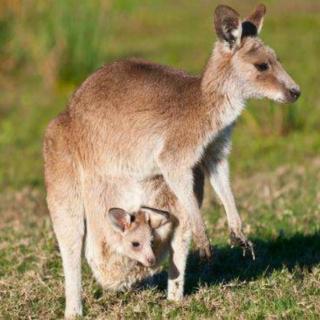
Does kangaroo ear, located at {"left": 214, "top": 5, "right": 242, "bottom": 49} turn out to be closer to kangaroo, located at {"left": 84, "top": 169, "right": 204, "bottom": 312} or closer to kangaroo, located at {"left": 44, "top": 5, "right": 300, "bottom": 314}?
kangaroo, located at {"left": 44, "top": 5, "right": 300, "bottom": 314}

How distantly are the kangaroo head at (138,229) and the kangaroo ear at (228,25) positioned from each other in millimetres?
982

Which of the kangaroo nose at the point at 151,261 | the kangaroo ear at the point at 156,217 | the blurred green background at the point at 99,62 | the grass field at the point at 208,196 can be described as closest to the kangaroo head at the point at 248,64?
the kangaroo ear at the point at 156,217

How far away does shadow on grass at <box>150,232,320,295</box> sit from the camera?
5.86 metres

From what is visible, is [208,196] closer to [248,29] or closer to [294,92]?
[248,29]

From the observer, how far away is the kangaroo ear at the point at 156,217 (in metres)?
5.17

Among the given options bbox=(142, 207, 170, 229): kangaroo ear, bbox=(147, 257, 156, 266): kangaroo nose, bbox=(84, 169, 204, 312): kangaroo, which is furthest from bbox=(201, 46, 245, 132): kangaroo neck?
bbox=(147, 257, 156, 266): kangaroo nose

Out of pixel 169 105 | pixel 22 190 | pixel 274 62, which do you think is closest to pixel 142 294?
pixel 169 105

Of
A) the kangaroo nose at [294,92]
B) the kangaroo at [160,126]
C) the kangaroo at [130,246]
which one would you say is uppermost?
the kangaroo nose at [294,92]

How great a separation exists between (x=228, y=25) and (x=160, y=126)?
638 mm

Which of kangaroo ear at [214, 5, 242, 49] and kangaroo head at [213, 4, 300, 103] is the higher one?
kangaroo ear at [214, 5, 242, 49]

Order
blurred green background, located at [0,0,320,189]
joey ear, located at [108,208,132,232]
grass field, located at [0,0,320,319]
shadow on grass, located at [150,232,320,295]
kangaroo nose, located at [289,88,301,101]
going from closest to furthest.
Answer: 1. kangaroo nose, located at [289,88,301,101]
2. joey ear, located at [108,208,132,232]
3. grass field, located at [0,0,320,319]
4. shadow on grass, located at [150,232,320,295]
5. blurred green background, located at [0,0,320,189]

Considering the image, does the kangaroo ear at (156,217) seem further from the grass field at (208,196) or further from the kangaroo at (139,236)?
the grass field at (208,196)

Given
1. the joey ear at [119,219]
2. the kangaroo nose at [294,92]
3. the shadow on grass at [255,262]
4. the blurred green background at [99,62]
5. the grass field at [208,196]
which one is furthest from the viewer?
the blurred green background at [99,62]

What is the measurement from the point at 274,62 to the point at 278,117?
617 cm
